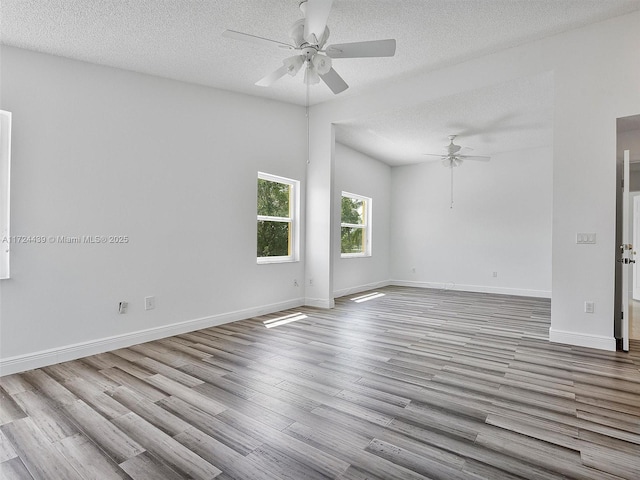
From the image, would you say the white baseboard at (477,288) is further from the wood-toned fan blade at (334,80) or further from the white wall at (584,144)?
the wood-toned fan blade at (334,80)

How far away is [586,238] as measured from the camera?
344 cm

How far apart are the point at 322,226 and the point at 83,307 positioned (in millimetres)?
3273

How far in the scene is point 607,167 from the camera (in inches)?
132

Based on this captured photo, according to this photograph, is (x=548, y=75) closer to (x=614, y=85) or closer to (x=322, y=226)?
(x=614, y=85)

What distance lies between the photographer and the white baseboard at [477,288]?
674 centimetres

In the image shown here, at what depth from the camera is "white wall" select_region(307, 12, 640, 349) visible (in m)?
3.30

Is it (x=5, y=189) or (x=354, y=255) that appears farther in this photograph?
(x=354, y=255)

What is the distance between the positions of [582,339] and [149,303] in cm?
459

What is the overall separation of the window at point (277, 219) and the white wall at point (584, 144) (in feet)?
10.2

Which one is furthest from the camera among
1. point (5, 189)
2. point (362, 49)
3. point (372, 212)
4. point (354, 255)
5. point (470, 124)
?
point (372, 212)

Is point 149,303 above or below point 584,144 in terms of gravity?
below

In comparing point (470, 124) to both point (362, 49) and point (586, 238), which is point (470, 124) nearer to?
point (586, 238)

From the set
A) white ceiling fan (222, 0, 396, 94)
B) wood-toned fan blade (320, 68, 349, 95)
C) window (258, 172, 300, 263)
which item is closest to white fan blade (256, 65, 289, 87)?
white ceiling fan (222, 0, 396, 94)

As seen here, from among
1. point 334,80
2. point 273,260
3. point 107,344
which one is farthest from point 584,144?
point 107,344
